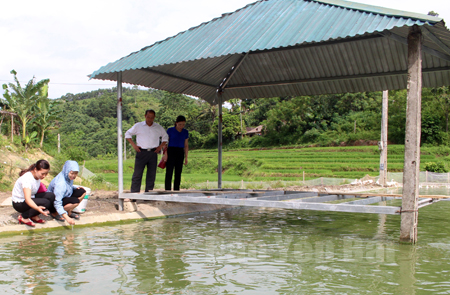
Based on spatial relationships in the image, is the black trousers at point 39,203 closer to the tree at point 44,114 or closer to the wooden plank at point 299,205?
the wooden plank at point 299,205

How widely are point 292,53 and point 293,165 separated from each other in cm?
2914

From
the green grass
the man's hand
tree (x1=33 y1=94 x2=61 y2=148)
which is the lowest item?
the green grass

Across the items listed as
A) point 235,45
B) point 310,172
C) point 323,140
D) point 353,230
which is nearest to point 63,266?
point 235,45

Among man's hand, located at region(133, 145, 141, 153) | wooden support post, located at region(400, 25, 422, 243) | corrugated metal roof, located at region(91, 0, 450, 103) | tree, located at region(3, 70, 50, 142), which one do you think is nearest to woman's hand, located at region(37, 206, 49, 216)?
man's hand, located at region(133, 145, 141, 153)

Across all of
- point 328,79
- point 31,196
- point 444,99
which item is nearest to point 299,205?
point 31,196

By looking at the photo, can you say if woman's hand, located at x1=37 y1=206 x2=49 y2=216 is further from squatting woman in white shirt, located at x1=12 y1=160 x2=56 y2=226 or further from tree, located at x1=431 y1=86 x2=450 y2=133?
tree, located at x1=431 y1=86 x2=450 y2=133

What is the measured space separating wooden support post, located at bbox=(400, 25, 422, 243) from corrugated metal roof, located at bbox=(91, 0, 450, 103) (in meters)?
0.61

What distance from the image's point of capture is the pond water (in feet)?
13.3

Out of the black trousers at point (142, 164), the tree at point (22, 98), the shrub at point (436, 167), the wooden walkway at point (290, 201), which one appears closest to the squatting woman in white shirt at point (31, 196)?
the wooden walkway at point (290, 201)

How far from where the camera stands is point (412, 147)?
6.00 m

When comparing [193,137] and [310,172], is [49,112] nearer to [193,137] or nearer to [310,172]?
[310,172]

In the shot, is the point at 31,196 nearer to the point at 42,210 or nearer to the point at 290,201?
the point at 42,210

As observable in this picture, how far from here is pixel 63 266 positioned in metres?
4.77

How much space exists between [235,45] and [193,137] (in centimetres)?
5907
